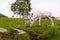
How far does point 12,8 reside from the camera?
64.7 metres

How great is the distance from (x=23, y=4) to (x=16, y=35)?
47542 millimetres

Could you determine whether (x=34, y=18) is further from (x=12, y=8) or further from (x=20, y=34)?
(x=12, y=8)

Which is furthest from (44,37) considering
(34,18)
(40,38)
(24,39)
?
(34,18)

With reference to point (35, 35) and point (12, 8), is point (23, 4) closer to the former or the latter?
point (12, 8)

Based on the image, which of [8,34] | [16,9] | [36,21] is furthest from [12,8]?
[8,34]

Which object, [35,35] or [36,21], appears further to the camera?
[36,21]

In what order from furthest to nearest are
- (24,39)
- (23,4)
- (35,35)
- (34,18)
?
1. (23,4)
2. (34,18)
3. (35,35)
4. (24,39)

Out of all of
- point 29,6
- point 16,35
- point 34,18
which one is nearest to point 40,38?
point 16,35

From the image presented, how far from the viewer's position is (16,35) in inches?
671

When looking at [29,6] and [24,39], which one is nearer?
[24,39]

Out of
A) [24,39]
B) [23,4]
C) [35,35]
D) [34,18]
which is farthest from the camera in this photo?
[23,4]

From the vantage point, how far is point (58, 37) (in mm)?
17234

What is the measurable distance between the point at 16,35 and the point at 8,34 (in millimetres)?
923

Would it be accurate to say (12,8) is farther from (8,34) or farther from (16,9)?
(8,34)
